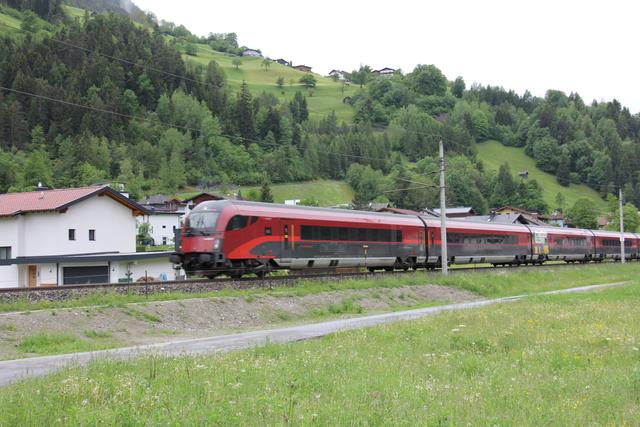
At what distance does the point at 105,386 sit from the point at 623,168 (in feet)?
664

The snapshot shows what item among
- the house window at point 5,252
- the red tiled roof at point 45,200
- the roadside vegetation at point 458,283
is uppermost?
the red tiled roof at point 45,200

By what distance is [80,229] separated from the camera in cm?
5000

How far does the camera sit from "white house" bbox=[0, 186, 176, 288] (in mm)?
43406

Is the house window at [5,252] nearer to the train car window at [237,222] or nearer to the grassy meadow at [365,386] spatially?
the train car window at [237,222]

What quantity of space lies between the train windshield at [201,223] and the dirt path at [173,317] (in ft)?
16.0

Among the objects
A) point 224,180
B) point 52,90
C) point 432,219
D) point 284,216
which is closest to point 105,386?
point 284,216

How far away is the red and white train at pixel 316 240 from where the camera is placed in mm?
30281

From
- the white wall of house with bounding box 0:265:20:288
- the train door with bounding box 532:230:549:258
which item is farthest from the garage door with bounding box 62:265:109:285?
the train door with bounding box 532:230:549:258

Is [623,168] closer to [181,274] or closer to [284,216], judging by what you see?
[181,274]

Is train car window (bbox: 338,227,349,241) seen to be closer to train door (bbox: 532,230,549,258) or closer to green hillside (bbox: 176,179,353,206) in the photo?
train door (bbox: 532,230,549,258)

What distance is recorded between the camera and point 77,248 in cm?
4950

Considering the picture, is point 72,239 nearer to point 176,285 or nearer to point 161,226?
point 176,285

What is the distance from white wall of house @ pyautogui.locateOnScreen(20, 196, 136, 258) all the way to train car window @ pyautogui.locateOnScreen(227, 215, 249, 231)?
75.4 feet

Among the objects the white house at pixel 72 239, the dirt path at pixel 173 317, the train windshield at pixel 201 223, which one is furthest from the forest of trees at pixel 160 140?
the dirt path at pixel 173 317
